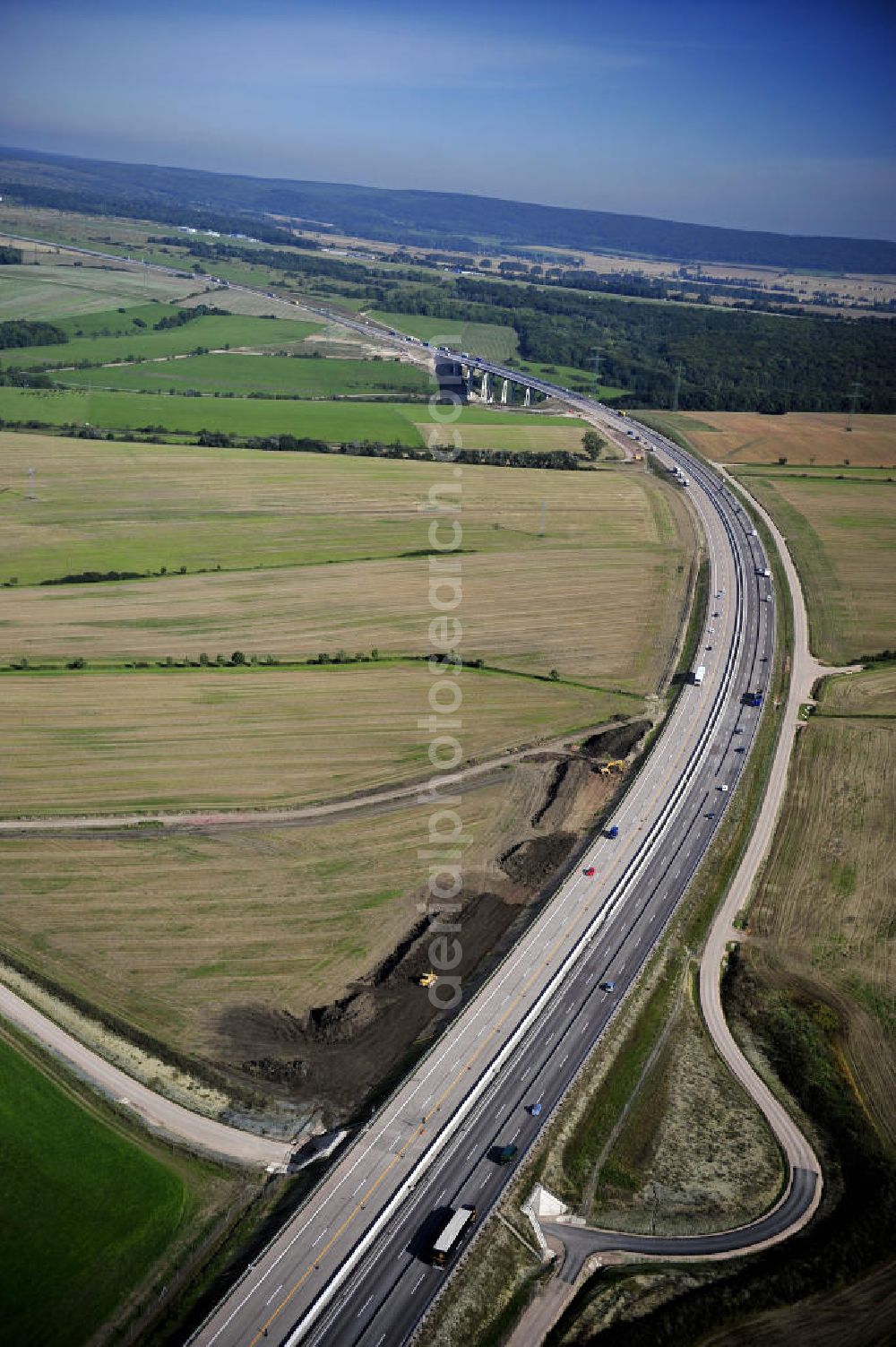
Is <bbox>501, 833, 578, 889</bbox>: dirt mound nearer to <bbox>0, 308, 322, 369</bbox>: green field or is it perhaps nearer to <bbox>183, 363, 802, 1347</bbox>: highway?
<bbox>183, 363, 802, 1347</bbox>: highway

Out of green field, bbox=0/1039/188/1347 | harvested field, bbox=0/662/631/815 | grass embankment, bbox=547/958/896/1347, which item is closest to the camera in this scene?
green field, bbox=0/1039/188/1347

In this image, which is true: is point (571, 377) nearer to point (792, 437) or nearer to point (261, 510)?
point (792, 437)

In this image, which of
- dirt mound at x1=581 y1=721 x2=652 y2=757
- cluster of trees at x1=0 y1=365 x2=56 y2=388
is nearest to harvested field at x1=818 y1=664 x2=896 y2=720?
dirt mound at x1=581 y1=721 x2=652 y2=757

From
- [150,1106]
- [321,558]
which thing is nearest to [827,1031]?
[150,1106]

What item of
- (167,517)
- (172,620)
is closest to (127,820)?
(172,620)

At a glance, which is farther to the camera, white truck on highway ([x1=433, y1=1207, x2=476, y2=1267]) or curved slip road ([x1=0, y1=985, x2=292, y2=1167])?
curved slip road ([x1=0, y1=985, x2=292, y2=1167])

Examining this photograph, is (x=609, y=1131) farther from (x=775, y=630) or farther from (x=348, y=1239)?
(x=775, y=630)

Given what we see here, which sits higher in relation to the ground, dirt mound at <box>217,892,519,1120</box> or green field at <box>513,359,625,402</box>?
green field at <box>513,359,625,402</box>
